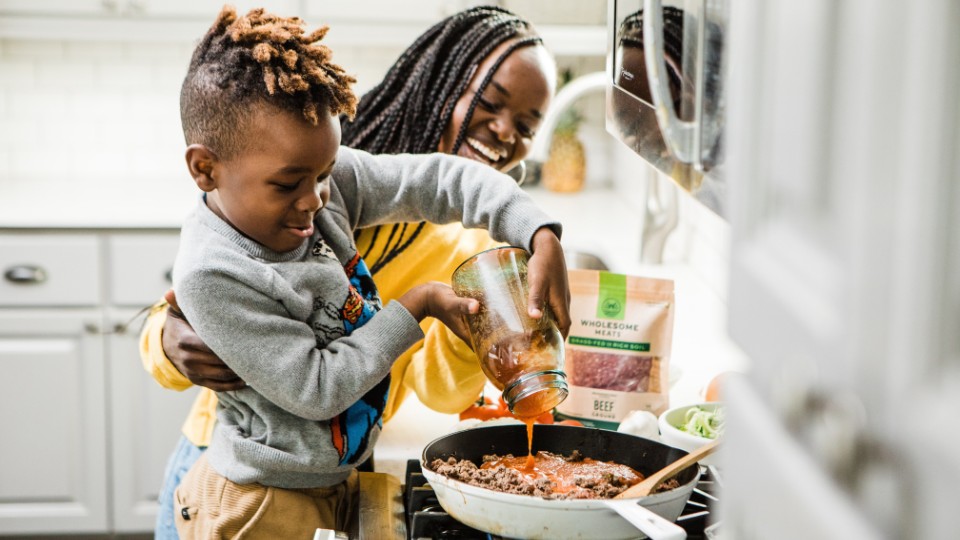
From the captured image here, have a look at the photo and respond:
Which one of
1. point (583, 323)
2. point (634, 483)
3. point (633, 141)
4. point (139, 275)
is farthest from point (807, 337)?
point (139, 275)

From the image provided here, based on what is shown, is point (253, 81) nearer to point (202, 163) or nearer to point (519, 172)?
point (202, 163)

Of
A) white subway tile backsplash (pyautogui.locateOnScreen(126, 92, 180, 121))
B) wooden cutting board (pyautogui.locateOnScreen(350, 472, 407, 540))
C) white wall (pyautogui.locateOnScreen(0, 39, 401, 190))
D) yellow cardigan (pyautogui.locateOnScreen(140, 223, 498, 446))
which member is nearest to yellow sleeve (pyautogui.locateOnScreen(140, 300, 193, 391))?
yellow cardigan (pyautogui.locateOnScreen(140, 223, 498, 446))

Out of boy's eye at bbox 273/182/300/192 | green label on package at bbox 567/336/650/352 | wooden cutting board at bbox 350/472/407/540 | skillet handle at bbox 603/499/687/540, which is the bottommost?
wooden cutting board at bbox 350/472/407/540

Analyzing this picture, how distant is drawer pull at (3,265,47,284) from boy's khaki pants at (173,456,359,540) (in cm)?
187

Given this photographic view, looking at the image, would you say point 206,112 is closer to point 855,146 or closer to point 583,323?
point 583,323

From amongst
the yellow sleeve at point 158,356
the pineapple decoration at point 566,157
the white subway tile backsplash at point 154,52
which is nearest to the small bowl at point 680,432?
the yellow sleeve at point 158,356

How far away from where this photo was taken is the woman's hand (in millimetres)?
1249

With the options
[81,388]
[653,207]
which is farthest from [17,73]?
[653,207]

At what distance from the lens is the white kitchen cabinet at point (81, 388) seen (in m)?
2.99

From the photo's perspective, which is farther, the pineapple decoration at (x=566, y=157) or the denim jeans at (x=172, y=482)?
the pineapple decoration at (x=566, y=157)

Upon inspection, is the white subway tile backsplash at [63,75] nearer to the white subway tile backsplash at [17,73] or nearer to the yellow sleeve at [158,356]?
the white subway tile backsplash at [17,73]

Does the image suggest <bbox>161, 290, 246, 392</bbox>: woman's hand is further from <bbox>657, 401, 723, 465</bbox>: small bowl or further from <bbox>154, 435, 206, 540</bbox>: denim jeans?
<bbox>657, 401, 723, 465</bbox>: small bowl

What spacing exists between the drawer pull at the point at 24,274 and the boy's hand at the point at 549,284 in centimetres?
220

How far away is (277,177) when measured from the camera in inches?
44.8
